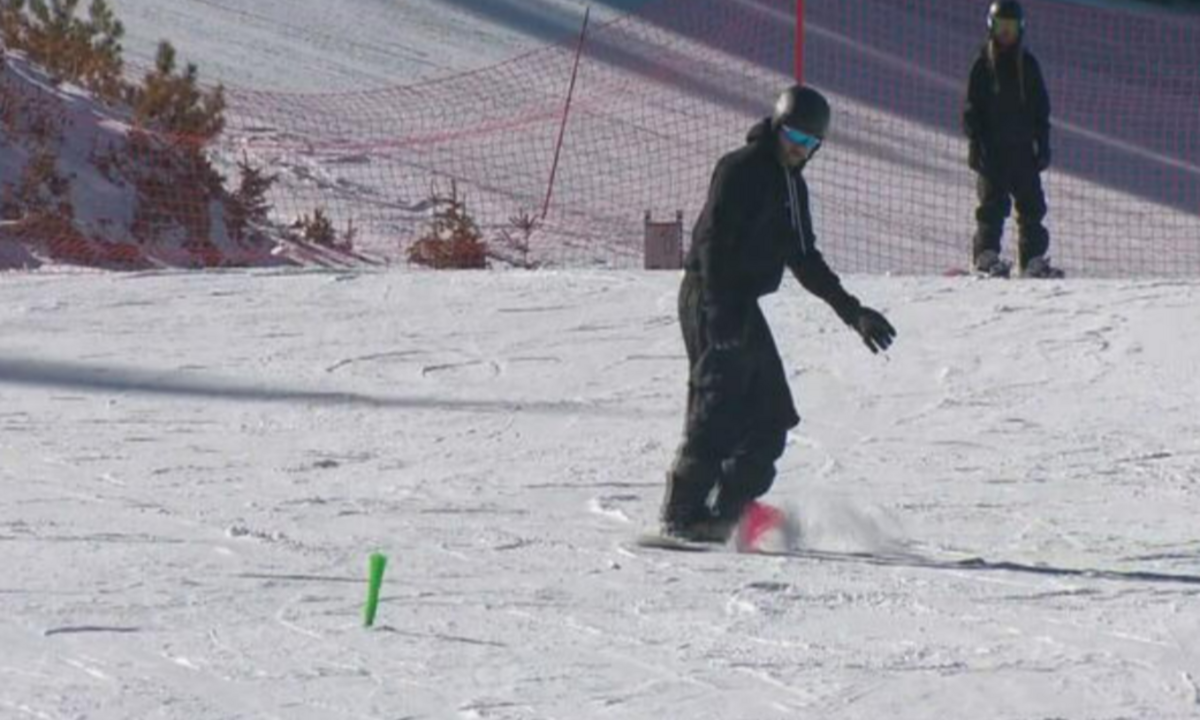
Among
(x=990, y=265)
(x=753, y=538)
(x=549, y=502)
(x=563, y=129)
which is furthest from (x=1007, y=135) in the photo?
(x=563, y=129)

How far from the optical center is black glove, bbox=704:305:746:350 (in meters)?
9.23

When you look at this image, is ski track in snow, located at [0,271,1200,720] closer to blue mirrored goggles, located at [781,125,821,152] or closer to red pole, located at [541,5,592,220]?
blue mirrored goggles, located at [781,125,821,152]

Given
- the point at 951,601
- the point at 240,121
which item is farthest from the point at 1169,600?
the point at 240,121

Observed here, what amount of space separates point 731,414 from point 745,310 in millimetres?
339

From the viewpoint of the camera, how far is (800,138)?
361 inches

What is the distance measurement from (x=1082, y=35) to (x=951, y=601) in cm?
2116

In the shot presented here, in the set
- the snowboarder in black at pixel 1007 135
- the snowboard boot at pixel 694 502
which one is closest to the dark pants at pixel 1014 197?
the snowboarder in black at pixel 1007 135

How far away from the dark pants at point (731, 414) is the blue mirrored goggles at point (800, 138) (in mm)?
538

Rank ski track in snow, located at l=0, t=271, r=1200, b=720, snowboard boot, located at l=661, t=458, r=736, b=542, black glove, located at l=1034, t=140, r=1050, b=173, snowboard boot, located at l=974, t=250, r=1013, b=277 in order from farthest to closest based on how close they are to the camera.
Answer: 1. snowboard boot, located at l=974, t=250, r=1013, b=277
2. black glove, located at l=1034, t=140, r=1050, b=173
3. snowboard boot, located at l=661, t=458, r=736, b=542
4. ski track in snow, located at l=0, t=271, r=1200, b=720

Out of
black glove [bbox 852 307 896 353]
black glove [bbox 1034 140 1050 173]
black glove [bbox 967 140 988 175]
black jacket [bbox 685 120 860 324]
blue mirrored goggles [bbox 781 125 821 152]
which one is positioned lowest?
black glove [bbox 852 307 896 353]

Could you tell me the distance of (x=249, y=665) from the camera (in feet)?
25.0

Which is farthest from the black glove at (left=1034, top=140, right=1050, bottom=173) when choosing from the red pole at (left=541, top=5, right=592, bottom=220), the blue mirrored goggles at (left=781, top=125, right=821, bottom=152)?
the red pole at (left=541, top=5, right=592, bottom=220)

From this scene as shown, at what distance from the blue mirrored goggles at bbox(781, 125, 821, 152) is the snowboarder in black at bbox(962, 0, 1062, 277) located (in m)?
5.78

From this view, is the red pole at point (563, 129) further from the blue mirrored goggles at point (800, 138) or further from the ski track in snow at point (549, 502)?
the blue mirrored goggles at point (800, 138)
